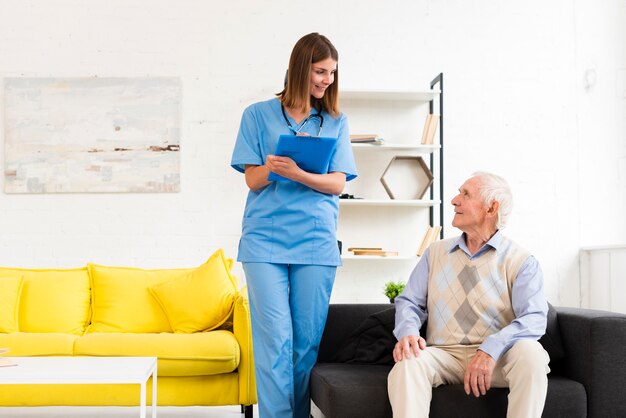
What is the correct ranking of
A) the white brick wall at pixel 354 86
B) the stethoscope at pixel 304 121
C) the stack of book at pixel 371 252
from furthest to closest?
the white brick wall at pixel 354 86
the stack of book at pixel 371 252
the stethoscope at pixel 304 121

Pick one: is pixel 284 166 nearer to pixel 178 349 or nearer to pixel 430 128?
pixel 178 349

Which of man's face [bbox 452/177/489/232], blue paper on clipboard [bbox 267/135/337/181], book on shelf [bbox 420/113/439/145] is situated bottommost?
man's face [bbox 452/177/489/232]

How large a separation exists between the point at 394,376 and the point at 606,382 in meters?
0.66

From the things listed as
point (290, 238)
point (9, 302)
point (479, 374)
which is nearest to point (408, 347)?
point (479, 374)

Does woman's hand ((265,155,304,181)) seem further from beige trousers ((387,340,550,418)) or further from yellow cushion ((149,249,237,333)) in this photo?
yellow cushion ((149,249,237,333))

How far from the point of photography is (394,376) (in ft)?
7.00

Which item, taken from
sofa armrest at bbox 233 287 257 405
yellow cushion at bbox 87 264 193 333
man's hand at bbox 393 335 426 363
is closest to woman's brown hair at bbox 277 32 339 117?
man's hand at bbox 393 335 426 363

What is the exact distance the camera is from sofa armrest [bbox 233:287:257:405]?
3307mm

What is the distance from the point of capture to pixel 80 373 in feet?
8.34

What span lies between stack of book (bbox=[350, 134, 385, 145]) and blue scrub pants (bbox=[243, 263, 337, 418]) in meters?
1.93

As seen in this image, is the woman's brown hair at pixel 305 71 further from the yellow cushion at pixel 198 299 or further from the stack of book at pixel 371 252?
the stack of book at pixel 371 252

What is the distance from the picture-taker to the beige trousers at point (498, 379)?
79.2 inches

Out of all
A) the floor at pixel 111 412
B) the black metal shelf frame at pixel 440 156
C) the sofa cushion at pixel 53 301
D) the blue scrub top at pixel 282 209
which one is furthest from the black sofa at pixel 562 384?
the black metal shelf frame at pixel 440 156

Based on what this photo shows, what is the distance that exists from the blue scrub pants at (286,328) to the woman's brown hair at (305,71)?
580mm
